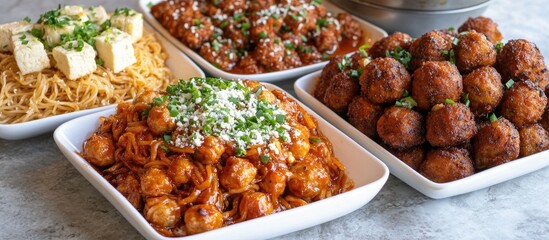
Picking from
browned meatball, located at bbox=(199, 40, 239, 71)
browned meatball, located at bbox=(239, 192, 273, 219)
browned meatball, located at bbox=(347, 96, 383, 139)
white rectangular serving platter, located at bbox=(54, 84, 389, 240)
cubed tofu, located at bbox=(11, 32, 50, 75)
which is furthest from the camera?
browned meatball, located at bbox=(199, 40, 239, 71)

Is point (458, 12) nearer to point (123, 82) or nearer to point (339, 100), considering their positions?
point (339, 100)

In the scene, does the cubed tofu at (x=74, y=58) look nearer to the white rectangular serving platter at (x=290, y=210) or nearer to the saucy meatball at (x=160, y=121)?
the white rectangular serving platter at (x=290, y=210)

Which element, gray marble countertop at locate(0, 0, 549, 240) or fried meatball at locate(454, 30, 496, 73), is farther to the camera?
fried meatball at locate(454, 30, 496, 73)

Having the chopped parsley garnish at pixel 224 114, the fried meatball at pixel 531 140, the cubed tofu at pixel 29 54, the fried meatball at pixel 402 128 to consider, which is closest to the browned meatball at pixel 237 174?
the chopped parsley garnish at pixel 224 114

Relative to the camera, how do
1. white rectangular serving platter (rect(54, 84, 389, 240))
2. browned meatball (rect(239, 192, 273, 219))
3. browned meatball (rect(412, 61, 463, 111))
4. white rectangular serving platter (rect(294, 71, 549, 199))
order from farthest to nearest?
browned meatball (rect(412, 61, 463, 111))
white rectangular serving platter (rect(294, 71, 549, 199))
browned meatball (rect(239, 192, 273, 219))
white rectangular serving platter (rect(54, 84, 389, 240))

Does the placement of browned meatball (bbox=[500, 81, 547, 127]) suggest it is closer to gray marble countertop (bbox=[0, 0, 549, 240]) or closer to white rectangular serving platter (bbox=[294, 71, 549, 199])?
white rectangular serving platter (bbox=[294, 71, 549, 199])

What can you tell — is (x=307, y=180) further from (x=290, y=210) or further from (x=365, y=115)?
(x=365, y=115)

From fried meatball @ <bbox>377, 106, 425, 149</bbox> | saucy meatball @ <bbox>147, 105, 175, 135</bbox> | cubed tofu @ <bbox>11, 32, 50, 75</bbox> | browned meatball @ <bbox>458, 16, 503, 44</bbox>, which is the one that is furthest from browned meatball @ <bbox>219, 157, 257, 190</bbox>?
browned meatball @ <bbox>458, 16, 503, 44</bbox>

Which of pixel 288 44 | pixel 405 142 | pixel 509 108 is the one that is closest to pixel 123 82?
pixel 288 44
